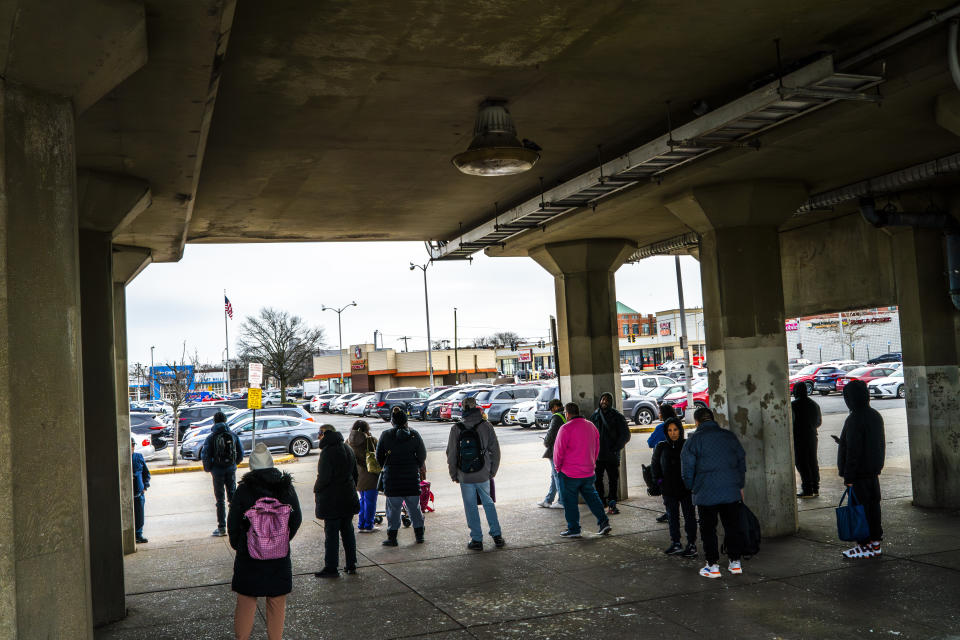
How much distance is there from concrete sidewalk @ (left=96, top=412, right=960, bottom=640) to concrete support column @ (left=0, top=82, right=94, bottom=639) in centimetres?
301

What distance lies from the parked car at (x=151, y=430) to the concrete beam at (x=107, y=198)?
24418 mm

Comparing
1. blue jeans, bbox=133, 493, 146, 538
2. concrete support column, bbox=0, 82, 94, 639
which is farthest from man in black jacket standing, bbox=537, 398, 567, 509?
concrete support column, bbox=0, 82, 94, 639

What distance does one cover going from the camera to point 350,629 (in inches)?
286

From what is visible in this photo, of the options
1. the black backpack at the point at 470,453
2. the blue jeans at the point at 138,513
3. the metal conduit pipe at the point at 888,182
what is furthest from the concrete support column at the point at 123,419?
the metal conduit pipe at the point at 888,182

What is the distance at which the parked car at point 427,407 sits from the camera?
41406 mm

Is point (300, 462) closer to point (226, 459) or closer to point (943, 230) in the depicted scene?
point (226, 459)

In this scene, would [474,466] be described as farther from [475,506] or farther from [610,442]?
[610,442]

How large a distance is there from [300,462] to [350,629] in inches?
728

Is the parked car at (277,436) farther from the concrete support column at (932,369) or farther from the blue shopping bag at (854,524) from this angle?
the blue shopping bag at (854,524)

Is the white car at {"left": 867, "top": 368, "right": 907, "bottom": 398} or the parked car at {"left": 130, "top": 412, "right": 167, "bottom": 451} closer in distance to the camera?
the parked car at {"left": 130, "top": 412, "right": 167, "bottom": 451}

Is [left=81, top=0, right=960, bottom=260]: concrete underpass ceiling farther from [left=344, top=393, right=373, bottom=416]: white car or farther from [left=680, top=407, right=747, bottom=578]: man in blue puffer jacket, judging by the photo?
[left=344, top=393, right=373, bottom=416]: white car

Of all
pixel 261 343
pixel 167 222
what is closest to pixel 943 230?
pixel 167 222

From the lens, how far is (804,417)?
13844 millimetres

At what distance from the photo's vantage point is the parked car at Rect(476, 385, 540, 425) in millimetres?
35206
